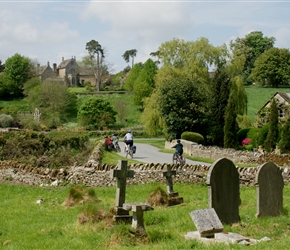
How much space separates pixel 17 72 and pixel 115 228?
10489cm

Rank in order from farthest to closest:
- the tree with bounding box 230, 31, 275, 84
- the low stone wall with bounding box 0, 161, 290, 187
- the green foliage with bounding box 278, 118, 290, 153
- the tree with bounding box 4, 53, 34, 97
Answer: the tree with bounding box 230, 31, 275, 84
the tree with bounding box 4, 53, 34, 97
the green foliage with bounding box 278, 118, 290, 153
the low stone wall with bounding box 0, 161, 290, 187

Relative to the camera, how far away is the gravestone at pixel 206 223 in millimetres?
9922

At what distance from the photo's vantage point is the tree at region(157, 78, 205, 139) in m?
45.2

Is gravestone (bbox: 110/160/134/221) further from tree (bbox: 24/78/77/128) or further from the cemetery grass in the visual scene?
tree (bbox: 24/78/77/128)

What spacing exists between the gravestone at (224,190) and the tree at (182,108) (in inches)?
1296

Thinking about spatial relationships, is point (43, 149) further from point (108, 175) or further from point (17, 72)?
point (17, 72)

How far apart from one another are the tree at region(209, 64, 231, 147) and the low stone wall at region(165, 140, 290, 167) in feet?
23.3

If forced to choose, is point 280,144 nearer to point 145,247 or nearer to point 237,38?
point 145,247

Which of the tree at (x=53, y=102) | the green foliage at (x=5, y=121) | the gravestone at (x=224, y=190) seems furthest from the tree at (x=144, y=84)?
the gravestone at (x=224, y=190)

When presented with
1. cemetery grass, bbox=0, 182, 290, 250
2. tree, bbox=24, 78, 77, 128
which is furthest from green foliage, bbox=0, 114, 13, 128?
cemetery grass, bbox=0, 182, 290, 250

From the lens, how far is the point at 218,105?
47031mm

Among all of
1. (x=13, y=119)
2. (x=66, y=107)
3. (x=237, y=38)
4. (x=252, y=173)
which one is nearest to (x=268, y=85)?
(x=237, y=38)

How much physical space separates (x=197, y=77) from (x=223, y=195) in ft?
129

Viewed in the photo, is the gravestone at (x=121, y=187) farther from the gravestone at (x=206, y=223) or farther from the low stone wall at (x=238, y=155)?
the low stone wall at (x=238, y=155)
